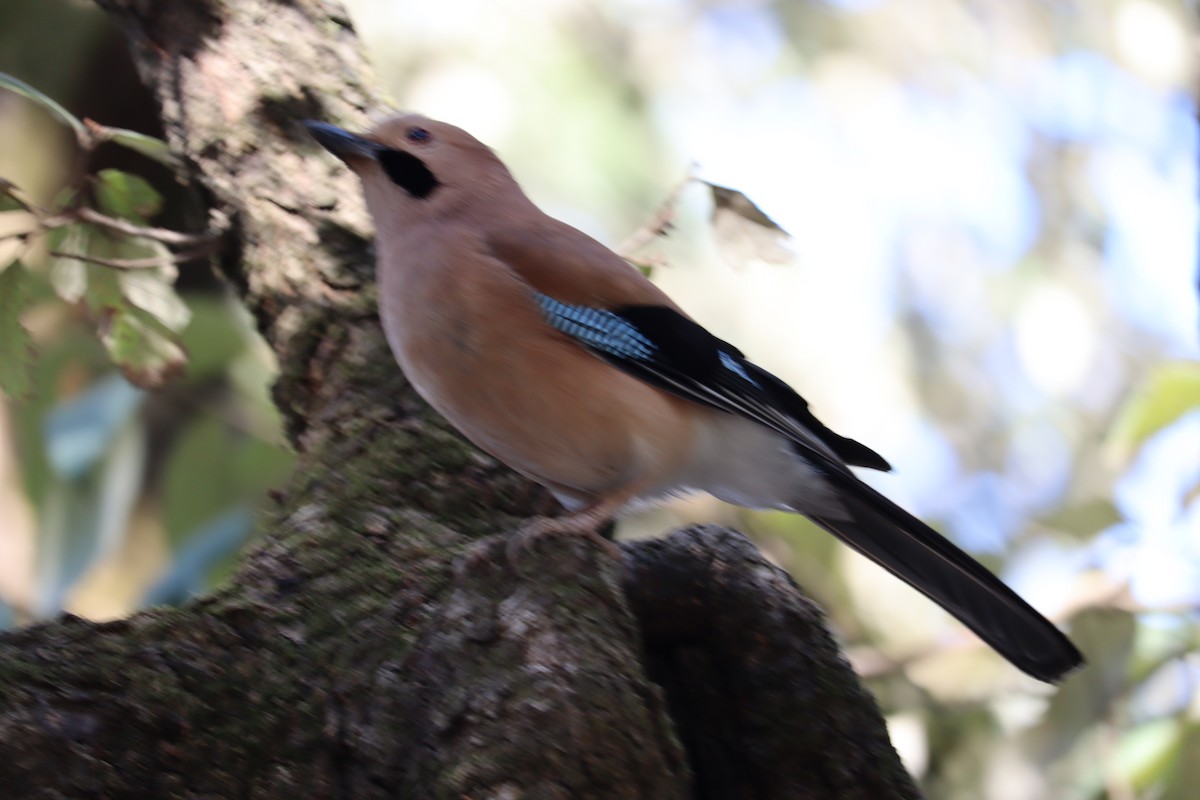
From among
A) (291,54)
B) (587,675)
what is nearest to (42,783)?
(587,675)

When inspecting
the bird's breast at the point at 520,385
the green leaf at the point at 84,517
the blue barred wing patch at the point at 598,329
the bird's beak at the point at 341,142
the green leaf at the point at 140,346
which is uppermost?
the blue barred wing patch at the point at 598,329

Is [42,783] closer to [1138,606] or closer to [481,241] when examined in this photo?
[481,241]

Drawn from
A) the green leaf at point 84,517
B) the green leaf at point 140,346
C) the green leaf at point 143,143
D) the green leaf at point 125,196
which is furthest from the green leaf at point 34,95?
the green leaf at point 84,517

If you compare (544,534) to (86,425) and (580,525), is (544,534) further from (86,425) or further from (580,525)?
(86,425)

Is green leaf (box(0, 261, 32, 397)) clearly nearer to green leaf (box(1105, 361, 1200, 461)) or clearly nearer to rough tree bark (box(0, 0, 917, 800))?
rough tree bark (box(0, 0, 917, 800))

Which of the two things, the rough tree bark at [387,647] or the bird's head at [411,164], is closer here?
the rough tree bark at [387,647]

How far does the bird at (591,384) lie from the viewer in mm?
2695

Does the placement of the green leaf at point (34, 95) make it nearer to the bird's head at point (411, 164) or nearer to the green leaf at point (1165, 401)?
the bird's head at point (411, 164)

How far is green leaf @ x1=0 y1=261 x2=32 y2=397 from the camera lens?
296 cm

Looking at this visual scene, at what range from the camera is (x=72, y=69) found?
559 centimetres

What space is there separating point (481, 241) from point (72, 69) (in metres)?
3.52

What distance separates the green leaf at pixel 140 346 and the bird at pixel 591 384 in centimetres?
75

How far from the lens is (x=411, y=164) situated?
3.18 metres

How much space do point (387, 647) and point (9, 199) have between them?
1613 mm
